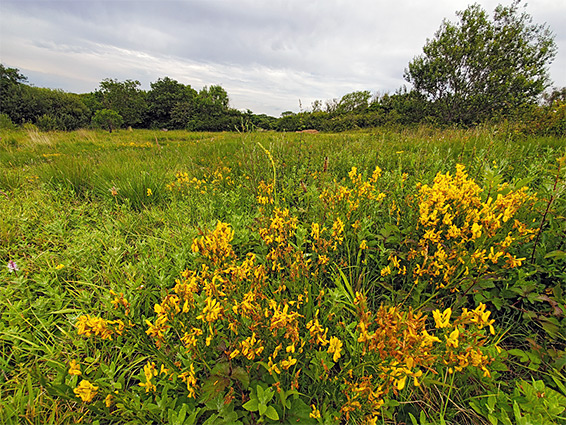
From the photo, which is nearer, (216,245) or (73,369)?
(73,369)

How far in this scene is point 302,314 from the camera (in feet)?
4.64

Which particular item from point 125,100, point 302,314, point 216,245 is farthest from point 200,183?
point 125,100

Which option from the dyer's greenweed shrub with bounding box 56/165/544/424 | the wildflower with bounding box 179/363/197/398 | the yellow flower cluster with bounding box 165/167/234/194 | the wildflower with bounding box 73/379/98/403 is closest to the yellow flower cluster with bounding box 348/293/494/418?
the dyer's greenweed shrub with bounding box 56/165/544/424

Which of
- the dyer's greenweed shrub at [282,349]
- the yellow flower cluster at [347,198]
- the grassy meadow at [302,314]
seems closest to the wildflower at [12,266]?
the grassy meadow at [302,314]

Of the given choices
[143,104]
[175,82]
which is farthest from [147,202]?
[175,82]

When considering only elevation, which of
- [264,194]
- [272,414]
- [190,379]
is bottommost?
[272,414]

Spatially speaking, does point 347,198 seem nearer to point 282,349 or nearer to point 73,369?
point 282,349

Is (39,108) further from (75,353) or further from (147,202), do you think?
(75,353)

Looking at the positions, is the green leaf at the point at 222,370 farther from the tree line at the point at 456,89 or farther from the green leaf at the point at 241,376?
the tree line at the point at 456,89

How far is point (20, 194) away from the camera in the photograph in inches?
133

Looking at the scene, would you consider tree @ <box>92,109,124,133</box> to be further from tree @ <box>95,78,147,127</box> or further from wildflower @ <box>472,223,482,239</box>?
wildflower @ <box>472,223,482,239</box>

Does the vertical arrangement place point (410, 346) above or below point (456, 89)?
below

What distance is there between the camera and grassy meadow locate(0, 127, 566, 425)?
1025 mm

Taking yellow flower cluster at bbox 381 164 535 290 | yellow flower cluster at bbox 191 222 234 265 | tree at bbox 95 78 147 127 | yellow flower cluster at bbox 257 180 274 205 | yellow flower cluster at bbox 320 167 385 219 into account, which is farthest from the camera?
tree at bbox 95 78 147 127
